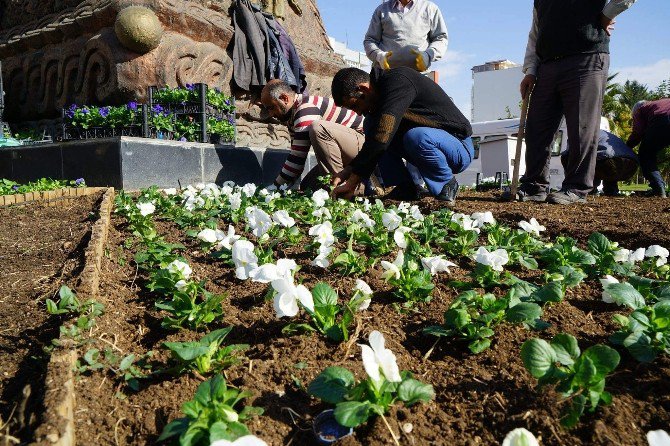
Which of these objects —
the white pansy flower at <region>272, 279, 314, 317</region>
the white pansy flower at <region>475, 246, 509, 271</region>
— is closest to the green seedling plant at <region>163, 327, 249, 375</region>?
the white pansy flower at <region>272, 279, 314, 317</region>

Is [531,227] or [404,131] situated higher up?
[404,131]

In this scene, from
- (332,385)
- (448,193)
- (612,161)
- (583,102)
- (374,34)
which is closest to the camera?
(332,385)

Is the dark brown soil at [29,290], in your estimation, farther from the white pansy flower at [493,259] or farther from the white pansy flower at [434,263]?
the white pansy flower at [493,259]

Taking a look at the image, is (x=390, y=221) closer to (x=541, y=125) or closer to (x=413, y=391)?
(x=413, y=391)

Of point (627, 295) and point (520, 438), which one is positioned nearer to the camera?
point (520, 438)

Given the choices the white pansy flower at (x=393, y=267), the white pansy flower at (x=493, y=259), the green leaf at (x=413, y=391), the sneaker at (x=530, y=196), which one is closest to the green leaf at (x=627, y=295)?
the white pansy flower at (x=493, y=259)

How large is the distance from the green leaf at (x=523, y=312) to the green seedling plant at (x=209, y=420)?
81 centimetres

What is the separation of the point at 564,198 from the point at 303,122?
103 inches

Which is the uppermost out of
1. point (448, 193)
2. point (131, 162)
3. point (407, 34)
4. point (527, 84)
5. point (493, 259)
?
point (407, 34)

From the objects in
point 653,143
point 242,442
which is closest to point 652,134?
point 653,143

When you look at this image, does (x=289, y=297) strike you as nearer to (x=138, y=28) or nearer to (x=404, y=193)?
(x=404, y=193)

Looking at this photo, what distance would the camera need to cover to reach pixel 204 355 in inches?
51.1

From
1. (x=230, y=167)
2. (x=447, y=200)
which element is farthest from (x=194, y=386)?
(x=230, y=167)

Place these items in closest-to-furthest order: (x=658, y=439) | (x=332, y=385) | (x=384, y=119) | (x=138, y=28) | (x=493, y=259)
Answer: (x=658, y=439) < (x=332, y=385) < (x=493, y=259) < (x=384, y=119) < (x=138, y=28)
